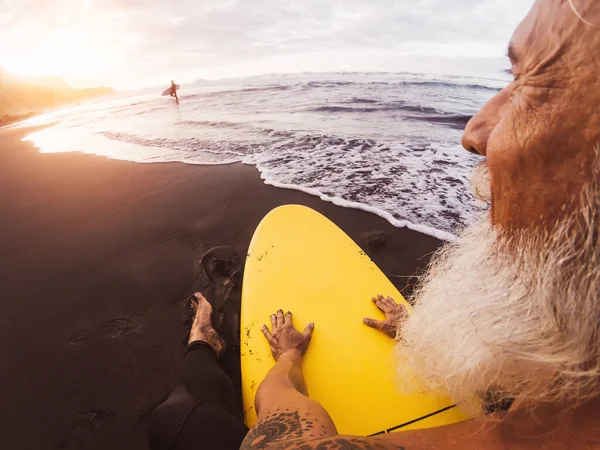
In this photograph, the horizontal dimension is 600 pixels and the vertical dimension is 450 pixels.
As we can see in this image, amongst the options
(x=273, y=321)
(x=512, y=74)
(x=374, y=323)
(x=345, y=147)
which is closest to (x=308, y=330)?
(x=273, y=321)

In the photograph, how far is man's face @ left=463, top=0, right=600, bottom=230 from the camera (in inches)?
26.6

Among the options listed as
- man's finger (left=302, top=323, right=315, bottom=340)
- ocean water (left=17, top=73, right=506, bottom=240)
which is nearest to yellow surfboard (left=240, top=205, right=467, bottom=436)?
man's finger (left=302, top=323, right=315, bottom=340)

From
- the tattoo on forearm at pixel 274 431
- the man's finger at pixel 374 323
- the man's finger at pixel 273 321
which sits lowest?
the man's finger at pixel 374 323

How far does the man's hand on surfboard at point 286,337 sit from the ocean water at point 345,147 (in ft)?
7.09

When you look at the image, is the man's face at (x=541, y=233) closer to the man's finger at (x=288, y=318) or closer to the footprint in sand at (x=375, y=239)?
the man's finger at (x=288, y=318)

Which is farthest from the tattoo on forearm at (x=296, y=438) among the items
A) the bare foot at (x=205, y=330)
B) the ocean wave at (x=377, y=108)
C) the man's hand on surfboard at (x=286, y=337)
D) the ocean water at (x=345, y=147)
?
the ocean wave at (x=377, y=108)

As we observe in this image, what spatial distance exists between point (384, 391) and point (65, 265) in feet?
11.9

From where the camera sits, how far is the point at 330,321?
2.45 meters

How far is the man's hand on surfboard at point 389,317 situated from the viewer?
7.58 feet

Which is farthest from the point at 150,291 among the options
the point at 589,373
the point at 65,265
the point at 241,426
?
the point at 589,373

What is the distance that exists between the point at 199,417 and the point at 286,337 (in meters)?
0.76

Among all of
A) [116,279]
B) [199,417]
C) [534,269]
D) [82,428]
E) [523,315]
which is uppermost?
[534,269]

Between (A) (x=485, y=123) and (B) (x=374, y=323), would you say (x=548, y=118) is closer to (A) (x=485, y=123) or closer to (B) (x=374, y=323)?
(A) (x=485, y=123)

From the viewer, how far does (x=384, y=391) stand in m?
1.96
